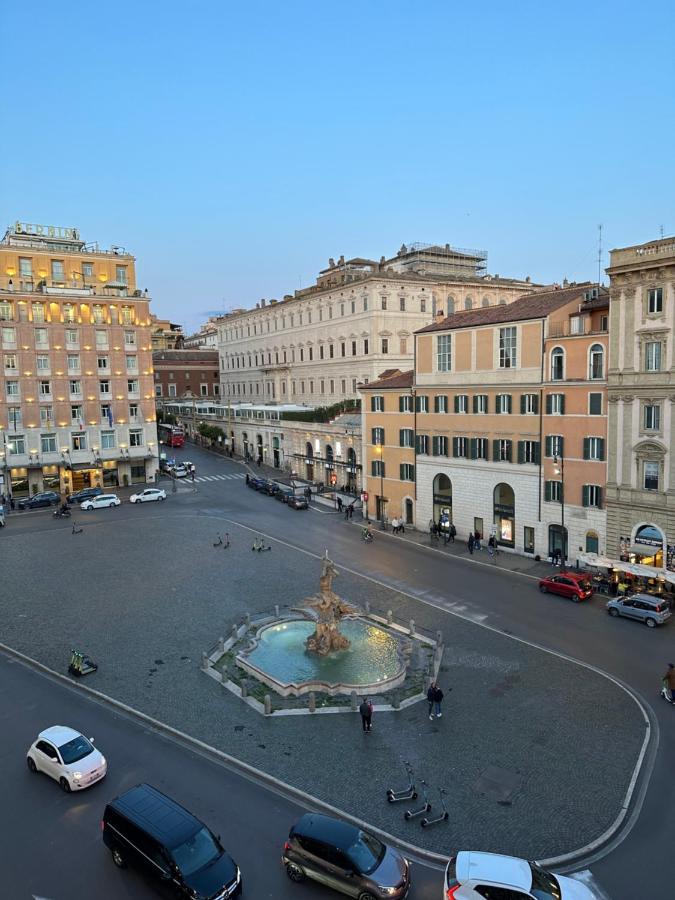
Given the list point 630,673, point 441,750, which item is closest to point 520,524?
point 630,673

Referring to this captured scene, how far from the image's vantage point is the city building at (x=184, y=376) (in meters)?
131

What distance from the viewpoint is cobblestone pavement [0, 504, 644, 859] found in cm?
1730

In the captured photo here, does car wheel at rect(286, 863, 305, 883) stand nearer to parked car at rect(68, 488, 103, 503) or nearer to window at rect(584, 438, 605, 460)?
window at rect(584, 438, 605, 460)

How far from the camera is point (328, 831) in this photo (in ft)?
47.5

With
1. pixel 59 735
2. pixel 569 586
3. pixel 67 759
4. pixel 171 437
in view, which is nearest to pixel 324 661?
pixel 59 735

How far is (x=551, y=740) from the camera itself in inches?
810

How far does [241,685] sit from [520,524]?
25229 mm

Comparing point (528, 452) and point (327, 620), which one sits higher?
point (528, 452)

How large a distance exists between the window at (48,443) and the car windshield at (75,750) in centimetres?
5360

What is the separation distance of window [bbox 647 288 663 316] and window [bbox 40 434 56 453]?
56917 millimetres

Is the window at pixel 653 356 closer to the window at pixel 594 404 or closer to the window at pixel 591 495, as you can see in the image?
the window at pixel 594 404

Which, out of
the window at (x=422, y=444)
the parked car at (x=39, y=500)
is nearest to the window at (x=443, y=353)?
the window at (x=422, y=444)

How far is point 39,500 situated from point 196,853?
2139 inches

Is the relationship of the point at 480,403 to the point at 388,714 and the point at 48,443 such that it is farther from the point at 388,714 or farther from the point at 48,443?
the point at 48,443
